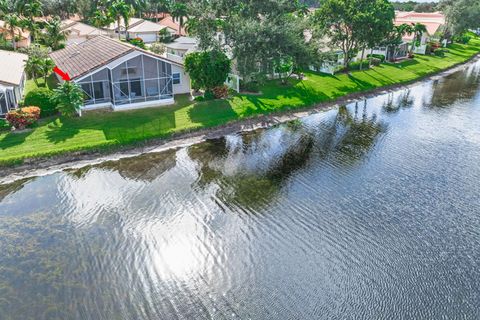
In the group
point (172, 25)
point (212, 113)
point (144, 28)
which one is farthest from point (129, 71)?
point (172, 25)

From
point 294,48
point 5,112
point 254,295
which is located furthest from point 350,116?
point 5,112

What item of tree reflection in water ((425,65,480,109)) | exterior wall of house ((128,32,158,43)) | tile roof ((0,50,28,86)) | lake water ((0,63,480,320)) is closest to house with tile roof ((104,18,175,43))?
exterior wall of house ((128,32,158,43))

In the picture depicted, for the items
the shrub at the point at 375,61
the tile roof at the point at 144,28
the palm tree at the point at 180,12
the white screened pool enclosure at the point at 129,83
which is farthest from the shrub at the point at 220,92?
the palm tree at the point at 180,12

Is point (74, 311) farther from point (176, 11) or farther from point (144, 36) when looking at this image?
point (176, 11)

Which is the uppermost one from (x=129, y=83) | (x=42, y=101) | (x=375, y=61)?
(x=129, y=83)

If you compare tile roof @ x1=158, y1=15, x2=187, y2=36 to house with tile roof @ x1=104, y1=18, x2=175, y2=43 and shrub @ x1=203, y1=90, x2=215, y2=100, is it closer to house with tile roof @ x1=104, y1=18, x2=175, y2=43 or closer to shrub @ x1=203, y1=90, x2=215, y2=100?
house with tile roof @ x1=104, y1=18, x2=175, y2=43

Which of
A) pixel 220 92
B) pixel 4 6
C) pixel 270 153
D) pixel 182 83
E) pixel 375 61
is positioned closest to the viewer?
pixel 270 153

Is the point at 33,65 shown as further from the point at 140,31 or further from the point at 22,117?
the point at 140,31
